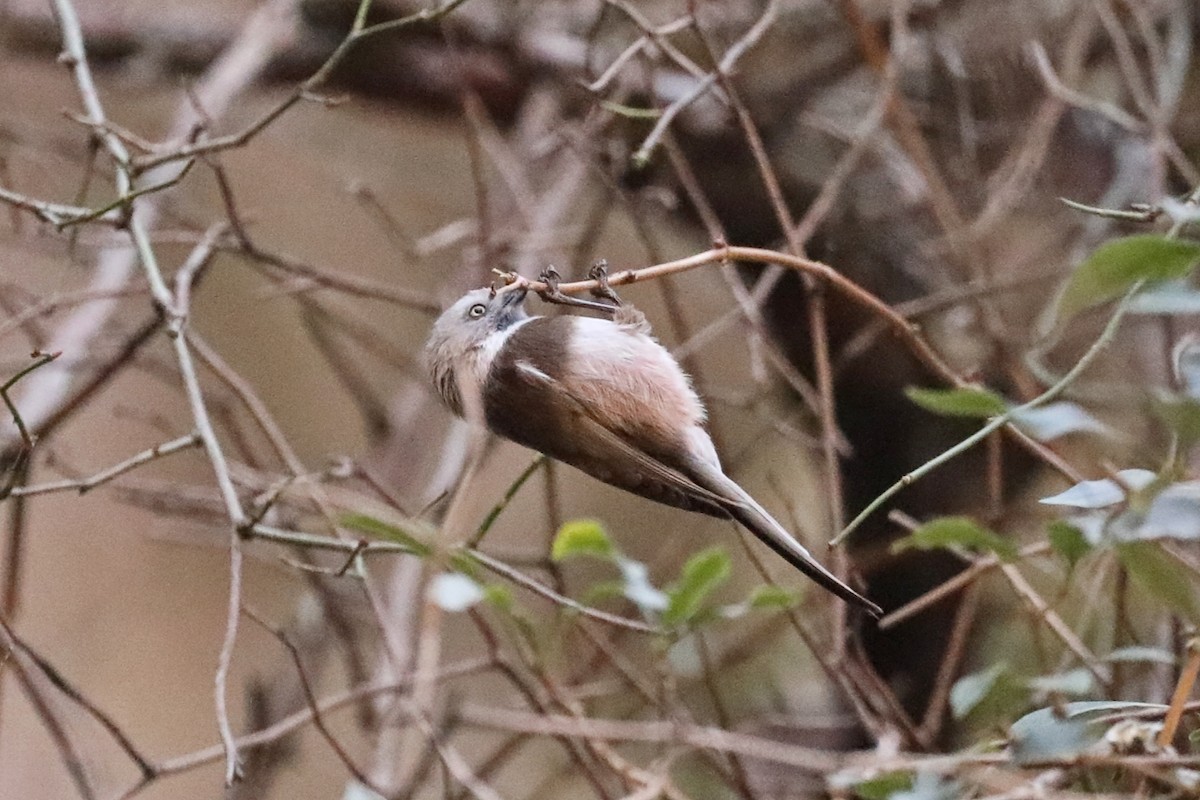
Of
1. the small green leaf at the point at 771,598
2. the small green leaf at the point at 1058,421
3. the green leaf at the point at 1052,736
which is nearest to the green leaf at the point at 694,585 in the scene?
the small green leaf at the point at 771,598

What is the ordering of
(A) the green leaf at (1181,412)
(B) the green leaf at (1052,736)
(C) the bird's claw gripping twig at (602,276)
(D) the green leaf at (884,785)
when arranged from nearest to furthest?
(A) the green leaf at (1181,412), (B) the green leaf at (1052,736), (D) the green leaf at (884,785), (C) the bird's claw gripping twig at (602,276)

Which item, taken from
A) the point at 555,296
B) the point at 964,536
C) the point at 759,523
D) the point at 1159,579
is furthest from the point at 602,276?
the point at 1159,579

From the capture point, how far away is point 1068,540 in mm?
715

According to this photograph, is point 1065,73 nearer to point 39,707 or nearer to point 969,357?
point 969,357

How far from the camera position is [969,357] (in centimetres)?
201

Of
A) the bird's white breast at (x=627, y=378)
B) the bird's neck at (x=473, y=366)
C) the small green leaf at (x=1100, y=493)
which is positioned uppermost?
the bird's neck at (x=473, y=366)

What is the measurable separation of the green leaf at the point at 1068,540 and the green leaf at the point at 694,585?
417 millimetres

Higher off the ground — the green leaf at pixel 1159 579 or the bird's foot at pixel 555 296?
the bird's foot at pixel 555 296

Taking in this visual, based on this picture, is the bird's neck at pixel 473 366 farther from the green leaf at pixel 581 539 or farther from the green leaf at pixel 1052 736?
the green leaf at pixel 1052 736

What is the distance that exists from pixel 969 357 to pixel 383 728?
46.4 inches

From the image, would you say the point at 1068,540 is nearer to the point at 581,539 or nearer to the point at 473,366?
the point at 581,539

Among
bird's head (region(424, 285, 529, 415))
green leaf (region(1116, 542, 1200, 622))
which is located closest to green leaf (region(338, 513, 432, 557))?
bird's head (region(424, 285, 529, 415))

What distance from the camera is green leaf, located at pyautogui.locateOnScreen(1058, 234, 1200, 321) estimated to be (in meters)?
0.62

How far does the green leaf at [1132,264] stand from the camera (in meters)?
0.62
